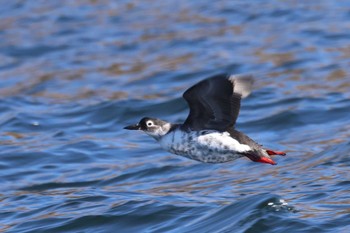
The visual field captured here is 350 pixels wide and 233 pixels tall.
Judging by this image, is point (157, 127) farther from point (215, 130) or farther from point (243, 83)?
point (243, 83)

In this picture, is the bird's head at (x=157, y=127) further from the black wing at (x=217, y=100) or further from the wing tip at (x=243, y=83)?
the wing tip at (x=243, y=83)

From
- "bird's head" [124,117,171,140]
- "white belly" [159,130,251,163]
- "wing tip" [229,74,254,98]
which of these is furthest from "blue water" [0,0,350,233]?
"wing tip" [229,74,254,98]

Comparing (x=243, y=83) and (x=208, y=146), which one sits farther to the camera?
(x=208, y=146)

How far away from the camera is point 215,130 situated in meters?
9.10

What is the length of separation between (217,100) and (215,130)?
321mm

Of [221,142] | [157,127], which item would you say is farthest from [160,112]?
[221,142]

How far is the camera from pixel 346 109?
13781 mm

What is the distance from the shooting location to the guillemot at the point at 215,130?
8820mm

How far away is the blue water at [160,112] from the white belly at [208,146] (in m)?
0.74

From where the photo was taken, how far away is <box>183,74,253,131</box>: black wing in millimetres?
8688

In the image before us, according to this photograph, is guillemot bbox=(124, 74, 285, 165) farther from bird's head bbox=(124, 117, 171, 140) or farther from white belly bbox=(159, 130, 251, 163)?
bird's head bbox=(124, 117, 171, 140)

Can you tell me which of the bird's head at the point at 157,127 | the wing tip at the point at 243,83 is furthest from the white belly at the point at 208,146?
the wing tip at the point at 243,83

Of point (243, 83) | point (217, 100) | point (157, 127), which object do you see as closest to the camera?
point (243, 83)

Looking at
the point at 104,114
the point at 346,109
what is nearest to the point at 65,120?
the point at 104,114
